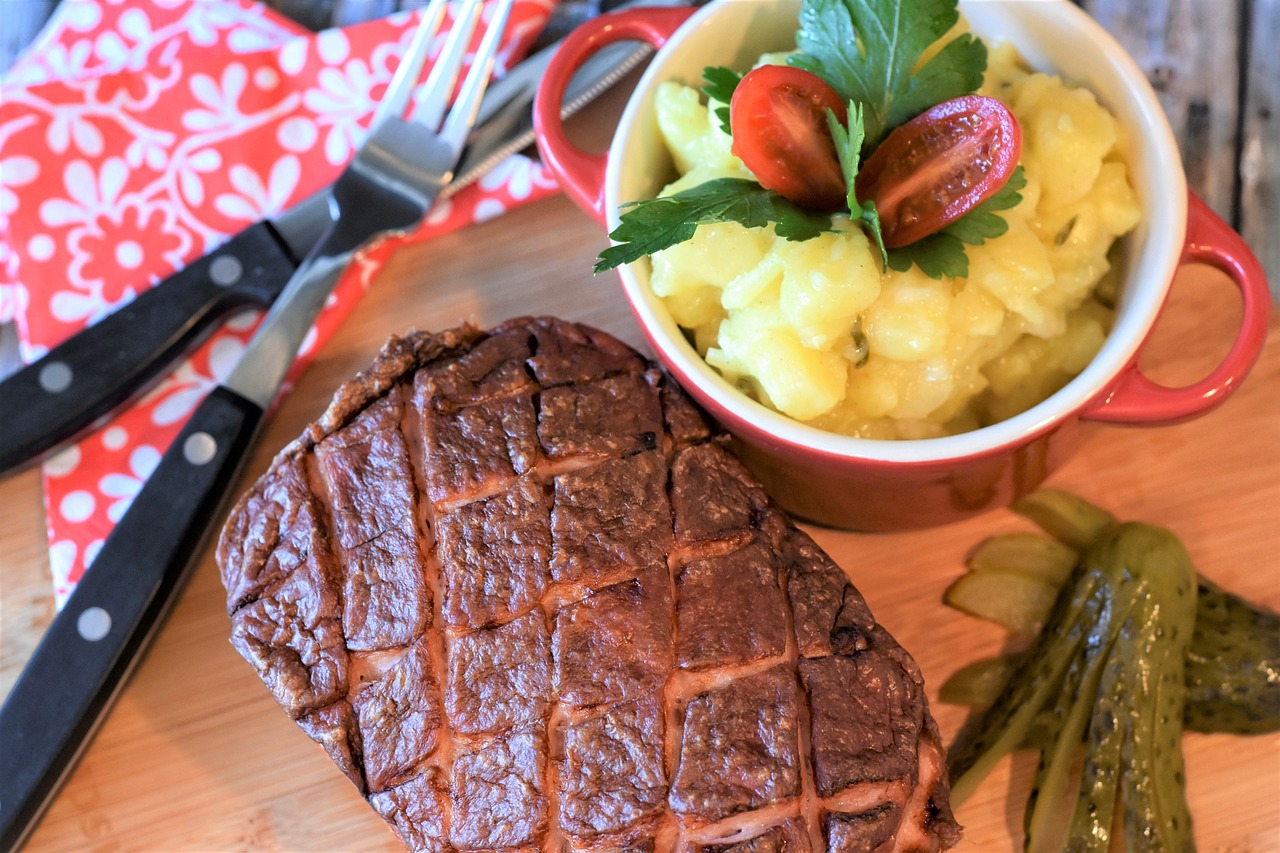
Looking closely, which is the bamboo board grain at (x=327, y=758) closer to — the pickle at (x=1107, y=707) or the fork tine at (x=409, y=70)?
the pickle at (x=1107, y=707)

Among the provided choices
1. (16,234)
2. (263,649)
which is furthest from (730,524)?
(16,234)

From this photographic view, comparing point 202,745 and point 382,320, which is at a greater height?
point 382,320

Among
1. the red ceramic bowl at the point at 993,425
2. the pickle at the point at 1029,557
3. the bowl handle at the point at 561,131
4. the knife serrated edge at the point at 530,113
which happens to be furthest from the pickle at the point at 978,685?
the knife serrated edge at the point at 530,113

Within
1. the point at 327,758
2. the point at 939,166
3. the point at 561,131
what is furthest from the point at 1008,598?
the point at 327,758

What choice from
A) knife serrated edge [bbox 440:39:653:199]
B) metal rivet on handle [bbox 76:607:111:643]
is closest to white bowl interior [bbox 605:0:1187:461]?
knife serrated edge [bbox 440:39:653:199]

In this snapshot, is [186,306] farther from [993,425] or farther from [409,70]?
[993,425]

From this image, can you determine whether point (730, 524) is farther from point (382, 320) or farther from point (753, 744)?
point (382, 320)
